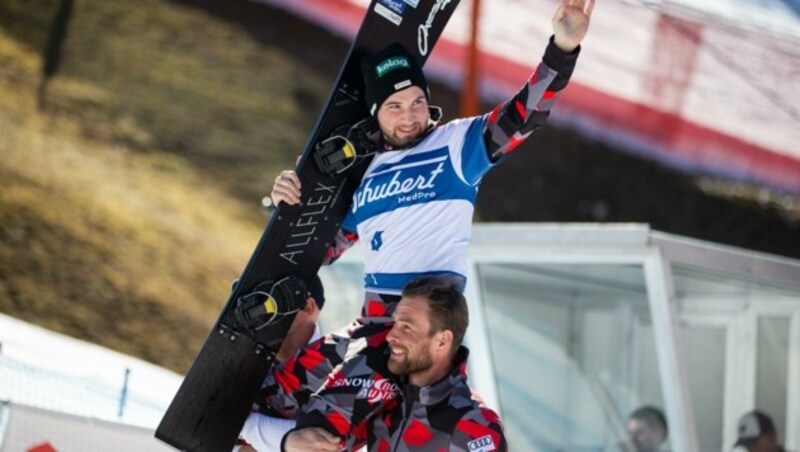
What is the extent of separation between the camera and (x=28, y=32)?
17.7 metres

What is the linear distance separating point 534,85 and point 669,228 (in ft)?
44.2

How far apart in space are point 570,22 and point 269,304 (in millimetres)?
1600

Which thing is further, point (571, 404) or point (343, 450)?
point (571, 404)

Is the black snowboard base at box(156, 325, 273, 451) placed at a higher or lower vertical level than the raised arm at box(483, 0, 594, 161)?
lower

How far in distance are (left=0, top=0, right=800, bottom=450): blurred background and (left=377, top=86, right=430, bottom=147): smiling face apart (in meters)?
7.96

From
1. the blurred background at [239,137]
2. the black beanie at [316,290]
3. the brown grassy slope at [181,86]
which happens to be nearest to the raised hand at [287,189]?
the black beanie at [316,290]

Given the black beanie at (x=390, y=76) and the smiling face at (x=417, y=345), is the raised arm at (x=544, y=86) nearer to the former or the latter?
the black beanie at (x=390, y=76)

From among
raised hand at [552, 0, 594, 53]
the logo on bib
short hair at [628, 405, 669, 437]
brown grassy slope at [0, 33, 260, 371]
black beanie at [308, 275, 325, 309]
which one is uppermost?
brown grassy slope at [0, 33, 260, 371]

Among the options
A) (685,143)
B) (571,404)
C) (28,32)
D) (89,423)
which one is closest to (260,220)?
(28,32)

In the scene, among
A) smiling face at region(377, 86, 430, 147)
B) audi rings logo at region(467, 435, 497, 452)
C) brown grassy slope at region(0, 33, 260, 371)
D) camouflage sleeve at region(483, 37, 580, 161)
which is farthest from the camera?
brown grassy slope at region(0, 33, 260, 371)

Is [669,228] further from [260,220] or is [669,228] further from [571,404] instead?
[571,404]

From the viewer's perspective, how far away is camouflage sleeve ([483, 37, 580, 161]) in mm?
4656

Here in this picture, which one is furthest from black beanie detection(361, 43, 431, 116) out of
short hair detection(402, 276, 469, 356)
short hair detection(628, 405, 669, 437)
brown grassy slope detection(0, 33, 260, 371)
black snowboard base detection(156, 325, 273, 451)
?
brown grassy slope detection(0, 33, 260, 371)

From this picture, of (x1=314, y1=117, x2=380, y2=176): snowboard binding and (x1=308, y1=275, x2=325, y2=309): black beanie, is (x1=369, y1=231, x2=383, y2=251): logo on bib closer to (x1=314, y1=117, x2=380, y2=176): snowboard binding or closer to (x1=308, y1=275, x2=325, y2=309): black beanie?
(x1=314, y1=117, x2=380, y2=176): snowboard binding
